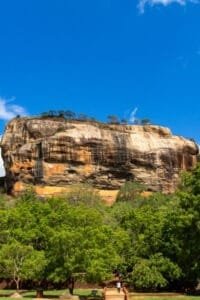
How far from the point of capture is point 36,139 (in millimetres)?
97250

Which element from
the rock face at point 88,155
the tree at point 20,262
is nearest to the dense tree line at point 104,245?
the tree at point 20,262

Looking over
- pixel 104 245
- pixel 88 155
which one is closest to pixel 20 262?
pixel 104 245

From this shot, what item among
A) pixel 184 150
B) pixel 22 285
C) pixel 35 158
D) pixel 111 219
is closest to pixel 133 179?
pixel 184 150

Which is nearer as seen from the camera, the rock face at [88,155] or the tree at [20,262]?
the tree at [20,262]

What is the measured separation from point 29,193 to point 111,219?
28.4 m

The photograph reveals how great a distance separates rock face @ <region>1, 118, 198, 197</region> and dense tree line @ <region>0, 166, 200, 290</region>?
46073 mm

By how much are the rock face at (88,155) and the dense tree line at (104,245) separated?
151 feet

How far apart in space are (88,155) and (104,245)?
57.4 m

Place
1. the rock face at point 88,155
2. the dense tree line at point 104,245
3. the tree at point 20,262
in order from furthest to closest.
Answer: the rock face at point 88,155 < the tree at point 20,262 < the dense tree line at point 104,245

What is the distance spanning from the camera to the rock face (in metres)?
94.4

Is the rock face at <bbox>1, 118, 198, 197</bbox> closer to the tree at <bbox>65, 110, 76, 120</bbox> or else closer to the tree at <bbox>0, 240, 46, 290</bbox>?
the tree at <bbox>65, 110, 76, 120</bbox>

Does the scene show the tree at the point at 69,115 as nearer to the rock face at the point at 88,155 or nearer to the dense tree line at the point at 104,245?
the rock face at the point at 88,155

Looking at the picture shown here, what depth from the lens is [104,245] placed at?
3822 centimetres

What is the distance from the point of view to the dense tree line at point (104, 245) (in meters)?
35.7
